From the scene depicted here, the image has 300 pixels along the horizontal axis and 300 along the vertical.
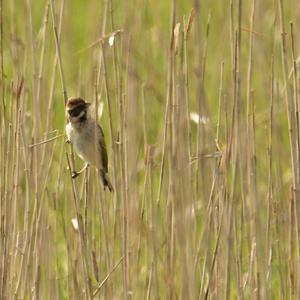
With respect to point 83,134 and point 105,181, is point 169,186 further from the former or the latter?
point 83,134

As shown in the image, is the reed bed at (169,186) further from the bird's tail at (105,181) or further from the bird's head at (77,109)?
the bird's head at (77,109)

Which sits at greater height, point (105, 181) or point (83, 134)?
point (83, 134)

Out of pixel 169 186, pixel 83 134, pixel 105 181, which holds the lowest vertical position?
pixel 169 186

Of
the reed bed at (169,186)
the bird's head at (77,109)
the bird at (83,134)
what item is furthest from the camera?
the bird at (83,134)

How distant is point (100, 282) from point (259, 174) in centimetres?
194

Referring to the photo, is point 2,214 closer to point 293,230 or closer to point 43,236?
point 43,236

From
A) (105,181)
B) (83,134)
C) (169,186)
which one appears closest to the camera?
(169,186)

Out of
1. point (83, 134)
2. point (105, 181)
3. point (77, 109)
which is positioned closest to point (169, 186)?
point (105, 181)

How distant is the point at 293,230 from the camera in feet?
13.7

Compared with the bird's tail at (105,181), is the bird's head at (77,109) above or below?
above

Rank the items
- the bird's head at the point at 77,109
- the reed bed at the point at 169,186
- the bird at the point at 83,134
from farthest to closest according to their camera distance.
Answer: the bird at the point at 83,134 → the bird's head at the point at 77,109 → the reed bed at the point at 169,186

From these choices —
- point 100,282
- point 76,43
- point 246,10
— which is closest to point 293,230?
point 100,282

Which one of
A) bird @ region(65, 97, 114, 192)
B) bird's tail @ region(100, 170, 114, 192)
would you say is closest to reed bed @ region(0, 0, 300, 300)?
bird's tail @ region(100, 170, 114, 192)

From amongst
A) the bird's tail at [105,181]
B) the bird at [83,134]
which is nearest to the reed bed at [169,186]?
the bird's tail at [105,181]
